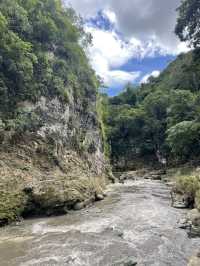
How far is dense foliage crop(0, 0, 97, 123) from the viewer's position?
26.2m

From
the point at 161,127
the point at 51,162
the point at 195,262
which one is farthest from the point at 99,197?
the point at 161,127

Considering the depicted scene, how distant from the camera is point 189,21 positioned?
71.6ft

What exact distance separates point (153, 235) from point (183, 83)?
235 feet

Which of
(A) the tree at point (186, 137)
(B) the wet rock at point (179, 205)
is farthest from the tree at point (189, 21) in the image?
(A) the tree at point (186, 137)

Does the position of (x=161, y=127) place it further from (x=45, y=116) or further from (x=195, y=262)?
(x=195, y=262)

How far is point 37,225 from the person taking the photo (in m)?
17.1

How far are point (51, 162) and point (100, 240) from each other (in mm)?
14004

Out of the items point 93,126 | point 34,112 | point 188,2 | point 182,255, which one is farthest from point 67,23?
point 182,255

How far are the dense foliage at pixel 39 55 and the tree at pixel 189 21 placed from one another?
13290mm

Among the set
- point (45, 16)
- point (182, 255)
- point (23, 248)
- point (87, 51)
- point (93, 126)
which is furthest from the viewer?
point (87, 51)

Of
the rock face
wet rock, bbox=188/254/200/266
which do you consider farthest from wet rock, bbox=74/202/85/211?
wet rock, bbox=188/254/200/266

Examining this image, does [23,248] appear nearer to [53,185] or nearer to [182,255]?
[182,255]

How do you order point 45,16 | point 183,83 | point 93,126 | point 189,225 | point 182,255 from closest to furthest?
point 182,255
point 189,225
point 45,16
point 93,126
point 183,83

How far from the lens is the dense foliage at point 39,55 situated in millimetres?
26188
